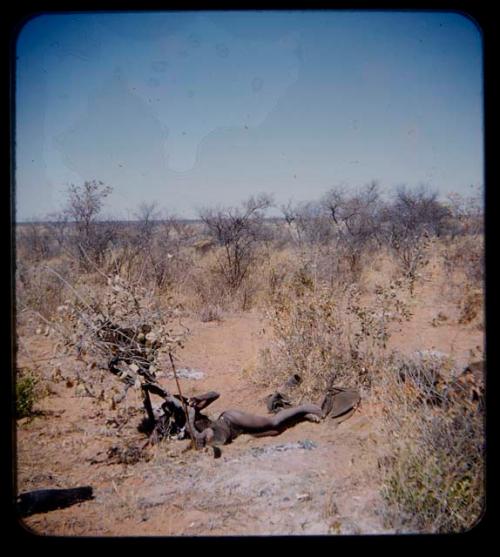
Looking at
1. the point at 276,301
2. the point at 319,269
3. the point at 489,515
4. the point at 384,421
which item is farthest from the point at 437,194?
the point at 489,515

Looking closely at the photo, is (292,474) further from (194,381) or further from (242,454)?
(194,381)

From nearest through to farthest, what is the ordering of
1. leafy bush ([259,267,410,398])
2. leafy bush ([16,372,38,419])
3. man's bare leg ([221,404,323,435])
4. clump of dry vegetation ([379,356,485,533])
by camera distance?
clump of dry vegetation ([379,356,485,533]) < man's bare leg ([221,404,323,435]) < leafy bush ([16,372,38,419]) < leafy bush ([259,267,410,398])

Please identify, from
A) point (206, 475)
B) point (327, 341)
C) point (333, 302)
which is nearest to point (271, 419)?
point (206, 475)

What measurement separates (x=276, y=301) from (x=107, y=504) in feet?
14.2

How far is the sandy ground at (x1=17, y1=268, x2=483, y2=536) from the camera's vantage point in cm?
286

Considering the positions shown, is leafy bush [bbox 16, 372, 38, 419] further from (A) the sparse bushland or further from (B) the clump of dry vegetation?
(B) the clump of dry vegetation

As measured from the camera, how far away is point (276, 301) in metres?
7.09

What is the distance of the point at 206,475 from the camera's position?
3568 millimetres

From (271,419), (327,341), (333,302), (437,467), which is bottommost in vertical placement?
(271,419)

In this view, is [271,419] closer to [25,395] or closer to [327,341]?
[327,341]

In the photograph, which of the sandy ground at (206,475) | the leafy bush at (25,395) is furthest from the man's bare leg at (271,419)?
the leafy bush at (25,395)


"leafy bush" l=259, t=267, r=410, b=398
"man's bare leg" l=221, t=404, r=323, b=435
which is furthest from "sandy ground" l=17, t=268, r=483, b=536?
"leafy bush" l=259, t=267, r=410, b=398

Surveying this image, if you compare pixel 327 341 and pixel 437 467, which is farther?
pixel 327 341

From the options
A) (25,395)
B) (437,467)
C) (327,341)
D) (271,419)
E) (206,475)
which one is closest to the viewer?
(437,467)
